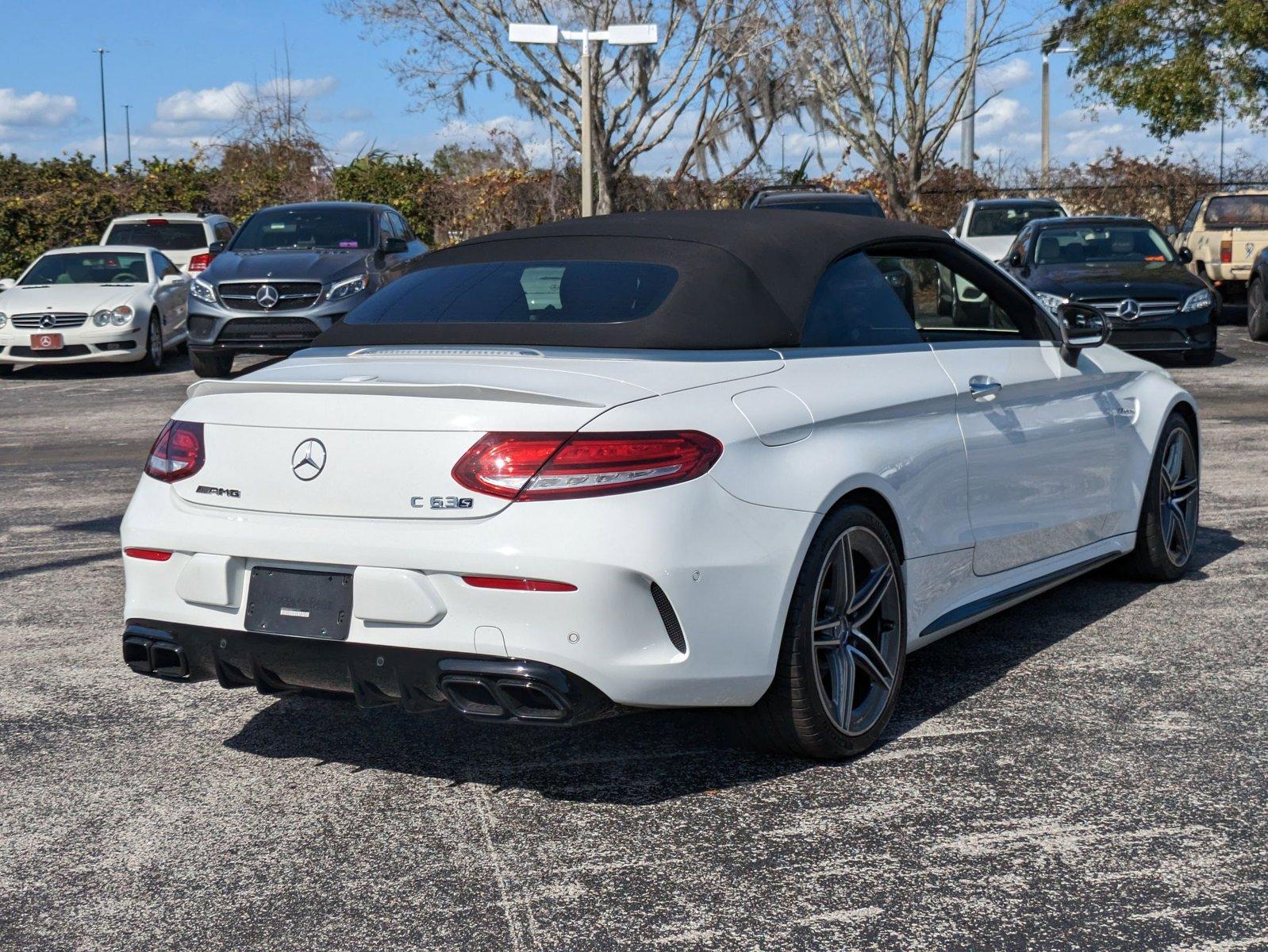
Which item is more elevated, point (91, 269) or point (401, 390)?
point (91, 269)

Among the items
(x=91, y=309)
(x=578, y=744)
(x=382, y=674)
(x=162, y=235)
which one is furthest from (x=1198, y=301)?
(x=162, y=235)

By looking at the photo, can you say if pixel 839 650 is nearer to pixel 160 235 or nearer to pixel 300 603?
pixel 300 603

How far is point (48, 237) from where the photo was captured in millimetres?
28109

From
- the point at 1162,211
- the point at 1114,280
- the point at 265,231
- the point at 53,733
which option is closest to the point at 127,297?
the point at 265,231

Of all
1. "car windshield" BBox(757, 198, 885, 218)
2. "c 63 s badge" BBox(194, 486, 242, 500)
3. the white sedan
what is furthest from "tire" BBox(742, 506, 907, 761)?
"car windshield" BBox(757, 198, 885, 218)

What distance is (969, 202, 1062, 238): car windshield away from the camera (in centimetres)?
2420

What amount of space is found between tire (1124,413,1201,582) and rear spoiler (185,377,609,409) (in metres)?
3.28

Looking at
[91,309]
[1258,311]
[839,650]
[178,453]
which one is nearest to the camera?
[178,453]

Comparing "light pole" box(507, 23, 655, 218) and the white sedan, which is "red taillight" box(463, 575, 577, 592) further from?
"light pole" box(507, 23, 655, 218)

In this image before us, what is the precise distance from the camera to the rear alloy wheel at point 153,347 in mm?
18031

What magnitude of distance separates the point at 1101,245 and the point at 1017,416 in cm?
1241

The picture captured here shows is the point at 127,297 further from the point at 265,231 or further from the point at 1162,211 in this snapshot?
the point at 1162,211

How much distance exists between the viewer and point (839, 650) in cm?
427

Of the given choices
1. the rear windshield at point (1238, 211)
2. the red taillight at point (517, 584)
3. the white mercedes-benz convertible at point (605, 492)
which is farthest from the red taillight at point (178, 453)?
the rear windshield at point (1238, 211)
